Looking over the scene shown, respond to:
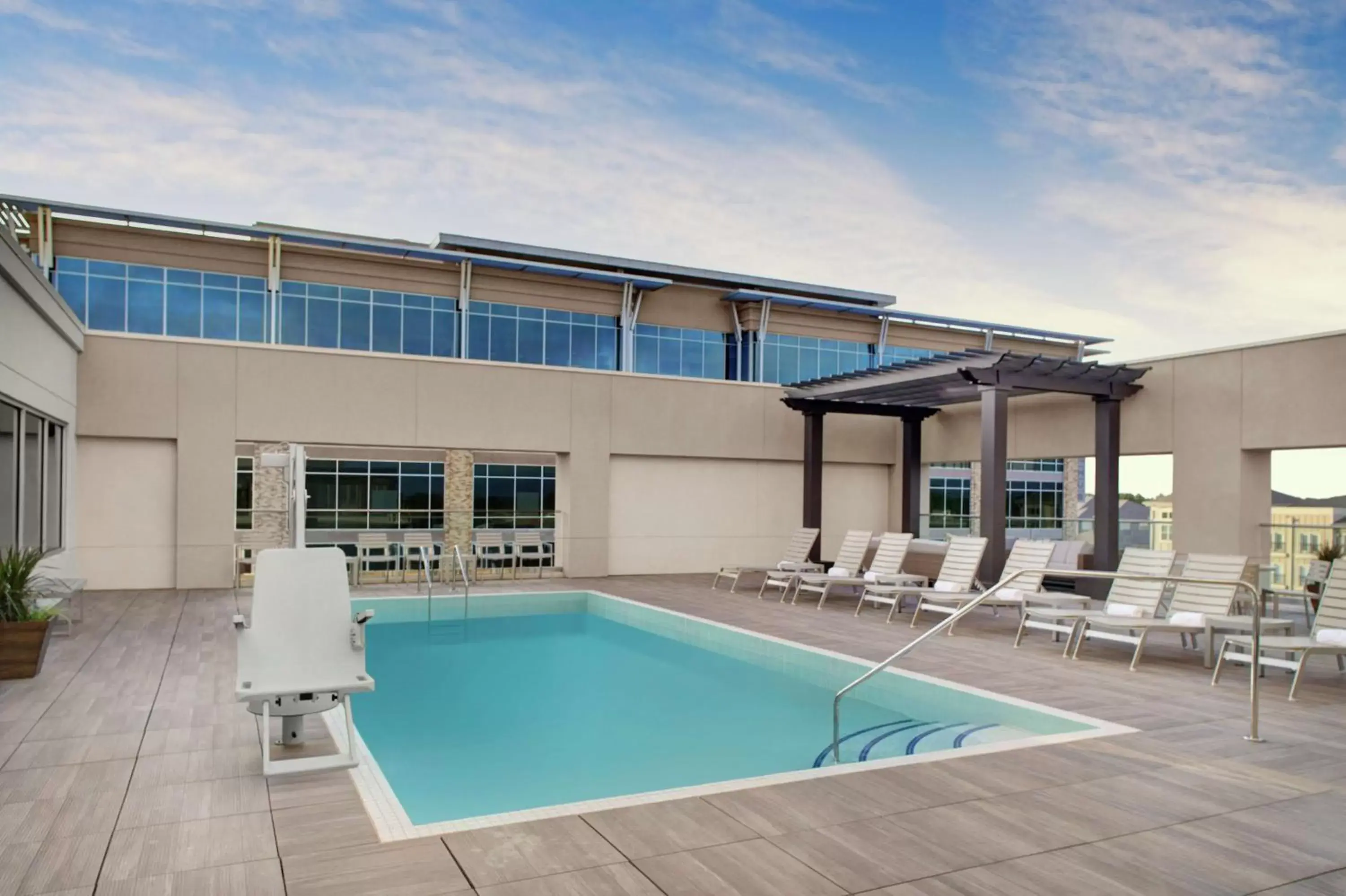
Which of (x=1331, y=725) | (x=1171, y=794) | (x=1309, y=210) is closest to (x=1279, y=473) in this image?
(x=1309, y=210)

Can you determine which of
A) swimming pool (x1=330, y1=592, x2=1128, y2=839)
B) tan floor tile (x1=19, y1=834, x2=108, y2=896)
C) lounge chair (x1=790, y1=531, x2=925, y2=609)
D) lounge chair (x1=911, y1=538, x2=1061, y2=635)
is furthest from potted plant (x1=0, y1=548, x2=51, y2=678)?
lounge chair (x1=790, y1=531, x2=925, y2=609)

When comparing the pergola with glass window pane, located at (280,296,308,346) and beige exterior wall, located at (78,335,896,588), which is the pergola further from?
glass window pane, located at (280,296,308,346)

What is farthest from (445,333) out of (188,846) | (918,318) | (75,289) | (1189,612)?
(188,846)

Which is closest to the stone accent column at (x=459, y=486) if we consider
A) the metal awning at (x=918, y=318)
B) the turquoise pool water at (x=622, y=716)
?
the metal awning at (x=918, y=318)

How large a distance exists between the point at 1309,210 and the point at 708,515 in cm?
1028

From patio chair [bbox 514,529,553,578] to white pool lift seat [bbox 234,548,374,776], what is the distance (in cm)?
951

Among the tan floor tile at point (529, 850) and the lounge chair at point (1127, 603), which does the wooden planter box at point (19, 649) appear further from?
the lounge chair at point (1127, 603)

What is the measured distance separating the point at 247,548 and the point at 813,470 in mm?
9112

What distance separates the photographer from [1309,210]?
46.4ft

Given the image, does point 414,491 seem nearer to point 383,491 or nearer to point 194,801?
point 383,491

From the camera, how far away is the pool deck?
11.2 ft

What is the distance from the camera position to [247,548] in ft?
46.2

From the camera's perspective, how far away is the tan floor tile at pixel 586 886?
329cm

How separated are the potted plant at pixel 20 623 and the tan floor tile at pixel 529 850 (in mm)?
4867
